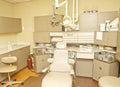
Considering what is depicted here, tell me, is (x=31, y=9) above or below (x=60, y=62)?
above

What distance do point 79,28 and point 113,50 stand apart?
1032mm

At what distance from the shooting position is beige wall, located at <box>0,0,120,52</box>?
11.0 ft

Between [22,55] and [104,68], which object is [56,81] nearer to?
[104,68]

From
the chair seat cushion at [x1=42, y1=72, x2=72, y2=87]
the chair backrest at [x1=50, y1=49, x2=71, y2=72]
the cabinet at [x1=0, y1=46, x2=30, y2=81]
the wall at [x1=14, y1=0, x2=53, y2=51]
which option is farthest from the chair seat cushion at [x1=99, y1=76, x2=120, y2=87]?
the wall at [x1=14, y1=0, x2=53, y2=51]

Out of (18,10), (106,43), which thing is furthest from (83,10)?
(18,10)

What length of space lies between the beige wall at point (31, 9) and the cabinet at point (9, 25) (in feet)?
0.92

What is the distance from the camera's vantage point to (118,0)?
3.21 meters

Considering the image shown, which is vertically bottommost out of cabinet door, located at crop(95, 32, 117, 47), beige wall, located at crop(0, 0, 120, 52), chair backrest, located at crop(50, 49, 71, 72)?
chair backrest, located at crop(50, 49, 71, 72)

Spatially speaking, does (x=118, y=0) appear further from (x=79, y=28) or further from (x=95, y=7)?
(x=79, y=28)

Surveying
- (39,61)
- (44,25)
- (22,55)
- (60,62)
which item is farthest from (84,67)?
(22,55)

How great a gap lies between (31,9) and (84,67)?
101 inches

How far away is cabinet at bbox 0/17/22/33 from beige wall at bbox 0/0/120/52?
281 mm

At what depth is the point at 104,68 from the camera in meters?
2.78

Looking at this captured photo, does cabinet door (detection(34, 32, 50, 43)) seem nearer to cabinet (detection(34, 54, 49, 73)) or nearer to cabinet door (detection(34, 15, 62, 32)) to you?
cabinet door (detection(34, 15, 62, 32))
